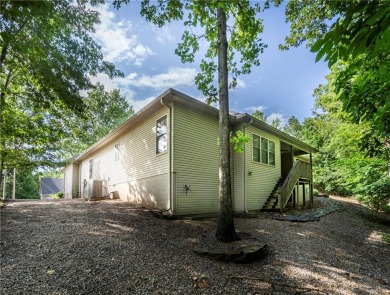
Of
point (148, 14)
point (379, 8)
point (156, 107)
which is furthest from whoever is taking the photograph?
point (156, 107)

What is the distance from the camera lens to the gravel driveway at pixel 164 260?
12.0 ft

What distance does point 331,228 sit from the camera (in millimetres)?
8469

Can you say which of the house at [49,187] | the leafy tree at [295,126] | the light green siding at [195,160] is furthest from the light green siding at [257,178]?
the house at [49,187]

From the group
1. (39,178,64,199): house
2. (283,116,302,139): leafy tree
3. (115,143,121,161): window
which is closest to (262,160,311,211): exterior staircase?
(115,143,121,161): window

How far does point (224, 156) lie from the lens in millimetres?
6367

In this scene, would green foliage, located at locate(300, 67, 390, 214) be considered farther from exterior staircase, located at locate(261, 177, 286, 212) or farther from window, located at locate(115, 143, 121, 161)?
window, located at locate(115, 143, 121, 161)

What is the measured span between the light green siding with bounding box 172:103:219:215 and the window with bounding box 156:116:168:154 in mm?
602

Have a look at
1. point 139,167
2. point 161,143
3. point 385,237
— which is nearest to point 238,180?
point 161,143

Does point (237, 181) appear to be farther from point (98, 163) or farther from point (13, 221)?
point (98, 163)

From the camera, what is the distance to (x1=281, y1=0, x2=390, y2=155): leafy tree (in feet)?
5.40

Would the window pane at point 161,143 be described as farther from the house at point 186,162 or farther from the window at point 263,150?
the window at point 263,150

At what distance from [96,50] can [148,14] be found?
2517 mm

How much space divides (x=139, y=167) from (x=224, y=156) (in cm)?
591

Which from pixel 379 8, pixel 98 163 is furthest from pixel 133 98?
A: pixel 379 8
